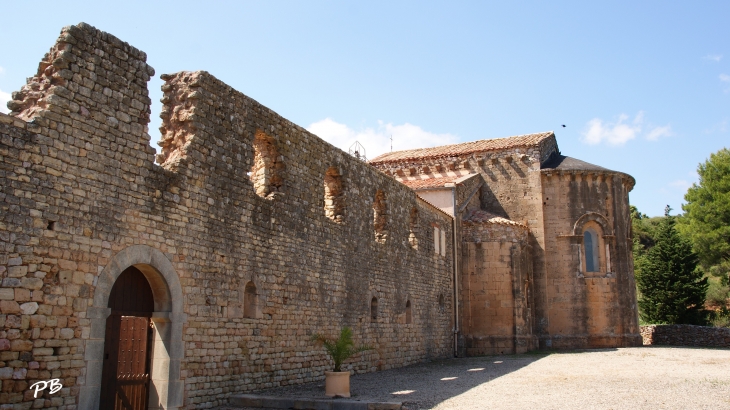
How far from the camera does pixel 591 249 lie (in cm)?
2406

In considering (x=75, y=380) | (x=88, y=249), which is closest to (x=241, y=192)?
(x=88, y=249)

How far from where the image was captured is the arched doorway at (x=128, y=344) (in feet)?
27.7

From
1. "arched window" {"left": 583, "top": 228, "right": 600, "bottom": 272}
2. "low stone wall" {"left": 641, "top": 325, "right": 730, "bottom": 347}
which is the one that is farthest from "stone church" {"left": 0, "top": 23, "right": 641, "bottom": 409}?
"low stone wall" {"left": 641, "top": 325, "right": 730, "bottom": 347}

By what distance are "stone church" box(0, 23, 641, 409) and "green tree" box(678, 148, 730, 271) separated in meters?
23.2

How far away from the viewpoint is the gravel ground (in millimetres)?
9711

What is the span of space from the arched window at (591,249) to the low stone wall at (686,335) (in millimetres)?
5100

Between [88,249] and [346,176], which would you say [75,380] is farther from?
[346,176]

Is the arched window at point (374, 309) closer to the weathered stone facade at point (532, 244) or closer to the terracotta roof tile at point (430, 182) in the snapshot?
the weathered stone facade at point (532, 244)

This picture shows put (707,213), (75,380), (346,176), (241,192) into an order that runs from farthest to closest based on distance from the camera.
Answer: (707,213), (346,176), (241,192), (75,380)

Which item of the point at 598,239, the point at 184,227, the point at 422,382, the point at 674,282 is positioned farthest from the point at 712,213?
the point at 184,227

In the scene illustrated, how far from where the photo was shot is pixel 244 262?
35.2ft

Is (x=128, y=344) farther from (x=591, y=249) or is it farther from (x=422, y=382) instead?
(x=591, y=249)

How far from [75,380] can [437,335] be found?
13675 mm

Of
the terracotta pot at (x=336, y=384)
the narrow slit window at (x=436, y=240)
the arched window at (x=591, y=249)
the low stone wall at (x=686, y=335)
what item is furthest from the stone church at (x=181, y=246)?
the low stone wall at (x=686, y=335)
